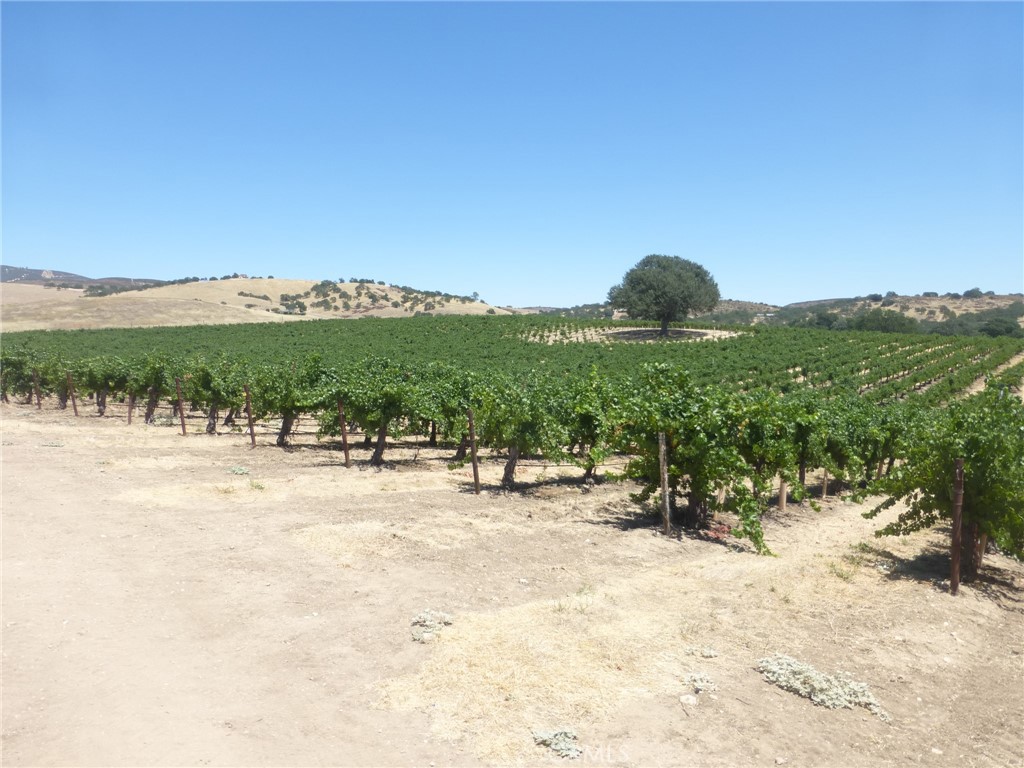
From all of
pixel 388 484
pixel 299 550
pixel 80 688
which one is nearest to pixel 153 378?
pixel 388 484

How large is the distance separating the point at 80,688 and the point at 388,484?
9876mm

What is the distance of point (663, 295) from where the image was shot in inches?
2992

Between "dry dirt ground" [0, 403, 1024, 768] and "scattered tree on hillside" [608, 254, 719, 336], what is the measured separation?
64.2 metres

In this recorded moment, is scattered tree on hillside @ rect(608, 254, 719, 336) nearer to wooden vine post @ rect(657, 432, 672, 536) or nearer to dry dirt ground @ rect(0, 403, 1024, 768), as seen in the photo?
dry dirt ground @ rect(0, 403, 1024, 768)

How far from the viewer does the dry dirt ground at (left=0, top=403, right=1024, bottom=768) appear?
17.9 ft

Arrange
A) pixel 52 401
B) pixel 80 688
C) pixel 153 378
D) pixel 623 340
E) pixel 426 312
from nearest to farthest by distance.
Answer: pixel 80 688
pixel 153 378
pixel 52 401
pixel 623 340
pixel 426 312

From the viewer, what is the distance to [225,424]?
26531 mm

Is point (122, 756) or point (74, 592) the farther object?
point (74, 592)

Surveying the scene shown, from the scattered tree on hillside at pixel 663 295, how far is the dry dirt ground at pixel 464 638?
64150 mm

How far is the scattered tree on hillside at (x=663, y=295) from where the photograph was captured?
249 feet

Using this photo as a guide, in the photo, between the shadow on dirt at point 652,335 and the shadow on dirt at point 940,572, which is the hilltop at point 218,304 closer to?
the shadow on dirt at point 652,335

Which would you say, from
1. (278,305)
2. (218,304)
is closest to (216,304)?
(218,304)

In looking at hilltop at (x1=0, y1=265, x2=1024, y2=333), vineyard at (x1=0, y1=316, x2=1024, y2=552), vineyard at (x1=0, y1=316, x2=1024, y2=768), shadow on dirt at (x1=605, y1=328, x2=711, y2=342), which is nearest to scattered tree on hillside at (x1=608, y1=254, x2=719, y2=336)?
shadow on dirt at (x1=605, y1=328, x2=711, y2=342)

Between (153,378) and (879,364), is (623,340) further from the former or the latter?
(153,378)
